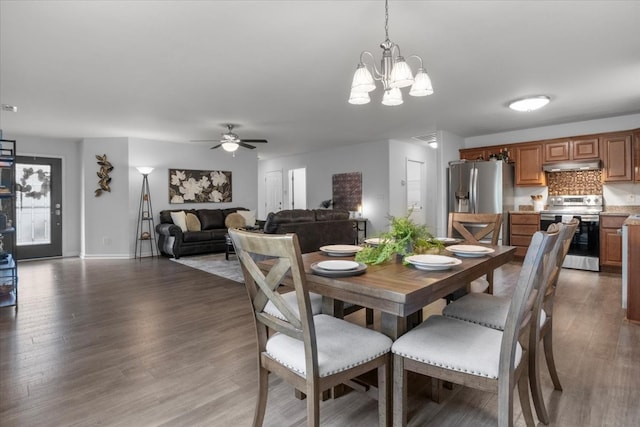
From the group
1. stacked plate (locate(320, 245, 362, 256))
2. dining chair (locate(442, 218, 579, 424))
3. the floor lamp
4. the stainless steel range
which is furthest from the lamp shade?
the stainless steel range

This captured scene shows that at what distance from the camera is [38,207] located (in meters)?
6.52

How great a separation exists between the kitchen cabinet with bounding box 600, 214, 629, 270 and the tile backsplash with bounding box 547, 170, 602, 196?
0.75 m

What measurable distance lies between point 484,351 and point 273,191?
9.29 metres

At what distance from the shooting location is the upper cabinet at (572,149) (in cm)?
520

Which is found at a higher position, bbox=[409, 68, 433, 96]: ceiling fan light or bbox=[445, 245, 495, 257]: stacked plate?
bbox=[409, 68, 433, 96]: ceiling fan light

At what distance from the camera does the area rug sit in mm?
4953

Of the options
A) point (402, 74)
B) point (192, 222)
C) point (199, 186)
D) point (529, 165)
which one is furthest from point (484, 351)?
point (199, 186)

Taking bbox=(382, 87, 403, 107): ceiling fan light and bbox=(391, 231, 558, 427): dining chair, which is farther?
bbox=(382, 87, 403, 107): ceiling fan light

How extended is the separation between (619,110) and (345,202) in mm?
4928

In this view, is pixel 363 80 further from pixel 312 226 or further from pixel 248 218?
pixel 248 218

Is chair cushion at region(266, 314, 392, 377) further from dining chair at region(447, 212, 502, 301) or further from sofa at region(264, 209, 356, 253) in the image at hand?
sofa at region(264, 209, 356, 253)

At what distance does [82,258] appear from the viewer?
666 cm

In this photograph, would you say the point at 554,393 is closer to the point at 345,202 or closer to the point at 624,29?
the point at 624,29

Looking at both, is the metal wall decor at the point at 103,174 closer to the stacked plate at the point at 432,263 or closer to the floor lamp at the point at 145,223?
the floor lamp at the point at 145,223
